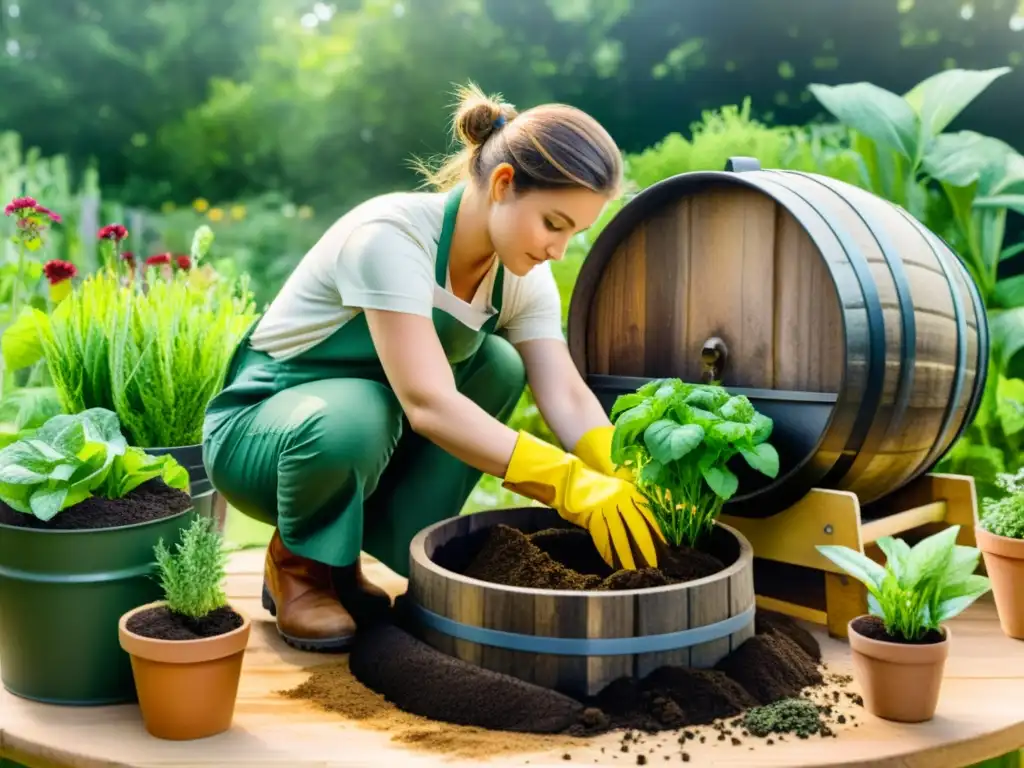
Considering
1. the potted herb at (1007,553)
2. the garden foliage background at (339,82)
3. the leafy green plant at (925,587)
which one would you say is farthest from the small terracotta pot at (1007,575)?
the garden foliage background at (339,82)

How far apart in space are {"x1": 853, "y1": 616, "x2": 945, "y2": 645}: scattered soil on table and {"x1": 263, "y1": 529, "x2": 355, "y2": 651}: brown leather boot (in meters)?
0.93

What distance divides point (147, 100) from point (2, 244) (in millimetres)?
1757

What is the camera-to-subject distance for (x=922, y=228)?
2217mm

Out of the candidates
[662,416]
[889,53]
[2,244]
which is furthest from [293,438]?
[889,53]

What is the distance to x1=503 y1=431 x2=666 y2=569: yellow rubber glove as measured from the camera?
1848 millimetres

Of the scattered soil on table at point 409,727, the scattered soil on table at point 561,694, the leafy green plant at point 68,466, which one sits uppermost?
the leafy green plant at point 68,466

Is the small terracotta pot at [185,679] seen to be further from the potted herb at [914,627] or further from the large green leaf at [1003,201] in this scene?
the large green leaf at [1003,201]

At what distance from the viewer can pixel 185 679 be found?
151cm

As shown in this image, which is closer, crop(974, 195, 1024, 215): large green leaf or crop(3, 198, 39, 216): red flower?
crop(3, 198, 39, 216): red flower

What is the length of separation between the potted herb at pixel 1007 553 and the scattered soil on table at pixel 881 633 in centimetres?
51

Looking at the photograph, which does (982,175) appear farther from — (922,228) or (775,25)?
(775,25)

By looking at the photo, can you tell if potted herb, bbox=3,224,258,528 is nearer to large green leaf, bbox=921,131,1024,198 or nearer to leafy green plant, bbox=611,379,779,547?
leafy green plant, bbox=611,379,779,547

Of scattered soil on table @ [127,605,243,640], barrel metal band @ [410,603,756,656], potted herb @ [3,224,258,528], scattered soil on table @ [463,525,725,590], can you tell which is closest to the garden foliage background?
potted herb @ [3,224,258,528]

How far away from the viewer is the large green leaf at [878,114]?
9.29 feet
